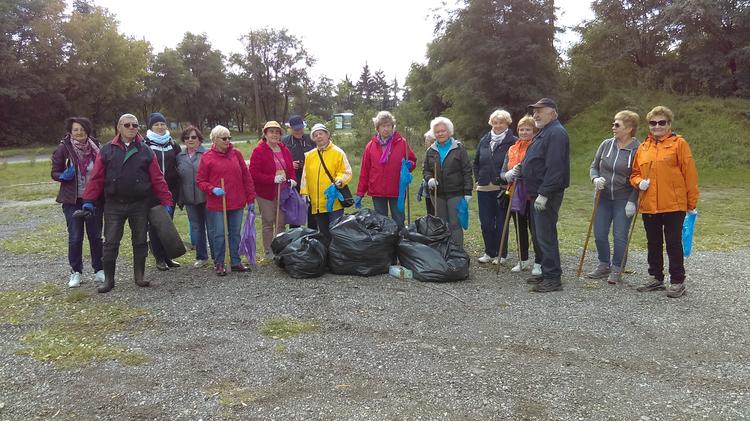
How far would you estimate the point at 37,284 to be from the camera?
5426mm

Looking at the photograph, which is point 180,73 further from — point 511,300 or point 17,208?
point 511,300

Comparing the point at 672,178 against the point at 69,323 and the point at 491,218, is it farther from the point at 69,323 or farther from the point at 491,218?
the point at 69,323

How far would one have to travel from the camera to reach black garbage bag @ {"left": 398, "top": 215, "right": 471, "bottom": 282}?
5281mm

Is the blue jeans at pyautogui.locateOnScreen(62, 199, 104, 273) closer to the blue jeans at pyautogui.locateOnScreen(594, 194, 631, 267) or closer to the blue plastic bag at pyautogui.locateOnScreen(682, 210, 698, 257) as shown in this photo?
the blue jeans at pyautogui.locateOnScreen(594, 194, 631, 267)

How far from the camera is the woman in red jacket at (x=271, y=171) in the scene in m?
5.96

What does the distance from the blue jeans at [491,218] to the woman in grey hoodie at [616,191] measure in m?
1.06

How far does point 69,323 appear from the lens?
4.27 m

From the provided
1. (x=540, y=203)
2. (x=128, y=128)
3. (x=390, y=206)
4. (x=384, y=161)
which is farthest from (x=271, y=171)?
(x=540, y=203)

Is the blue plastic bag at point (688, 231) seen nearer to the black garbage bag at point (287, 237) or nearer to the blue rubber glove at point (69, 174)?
the black garbage bag at point (287, 237)

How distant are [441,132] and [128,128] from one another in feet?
10.6

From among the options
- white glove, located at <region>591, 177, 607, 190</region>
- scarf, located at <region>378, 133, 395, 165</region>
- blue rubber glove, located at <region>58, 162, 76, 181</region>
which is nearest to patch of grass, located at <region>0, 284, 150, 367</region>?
blue rubber glove, located at <region>58, 162, 76, 181</region>

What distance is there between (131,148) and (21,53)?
3307 cm

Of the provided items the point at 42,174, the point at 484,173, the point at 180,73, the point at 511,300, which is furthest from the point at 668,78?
the point at 180,73

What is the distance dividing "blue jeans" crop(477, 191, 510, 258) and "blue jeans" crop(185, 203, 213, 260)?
3.28 metres
